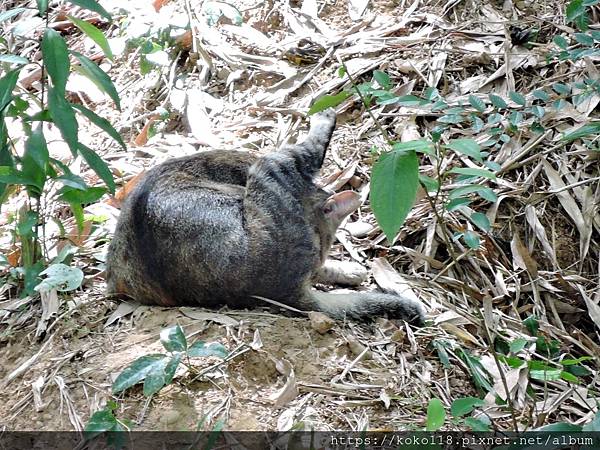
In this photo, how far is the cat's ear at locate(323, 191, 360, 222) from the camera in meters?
4.35

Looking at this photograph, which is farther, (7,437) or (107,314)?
(107,314)

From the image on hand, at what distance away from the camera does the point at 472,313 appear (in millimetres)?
4215

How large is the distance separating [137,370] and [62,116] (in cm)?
115

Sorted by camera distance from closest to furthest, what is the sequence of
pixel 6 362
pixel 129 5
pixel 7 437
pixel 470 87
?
pixel 7 437
pixel 6 362
pixel 470 87
pixel 129 5

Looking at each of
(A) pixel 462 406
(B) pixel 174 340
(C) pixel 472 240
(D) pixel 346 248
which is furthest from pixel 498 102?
(B) pixel 174 340

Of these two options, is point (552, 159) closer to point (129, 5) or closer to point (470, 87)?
point (470, 87)

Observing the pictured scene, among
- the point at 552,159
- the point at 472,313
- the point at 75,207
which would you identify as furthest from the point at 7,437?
the point at 552,159

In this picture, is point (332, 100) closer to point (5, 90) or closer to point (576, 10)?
point (5, 90)

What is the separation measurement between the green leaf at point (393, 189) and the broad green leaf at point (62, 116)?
1561 millimetres

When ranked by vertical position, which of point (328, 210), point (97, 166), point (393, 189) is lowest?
point (328, 210)

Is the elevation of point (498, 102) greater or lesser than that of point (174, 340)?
greater

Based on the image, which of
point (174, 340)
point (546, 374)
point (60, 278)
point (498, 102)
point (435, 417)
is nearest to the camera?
point (435, 417)

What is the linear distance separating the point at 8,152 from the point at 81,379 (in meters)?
1.16

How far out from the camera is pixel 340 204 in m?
4.36
